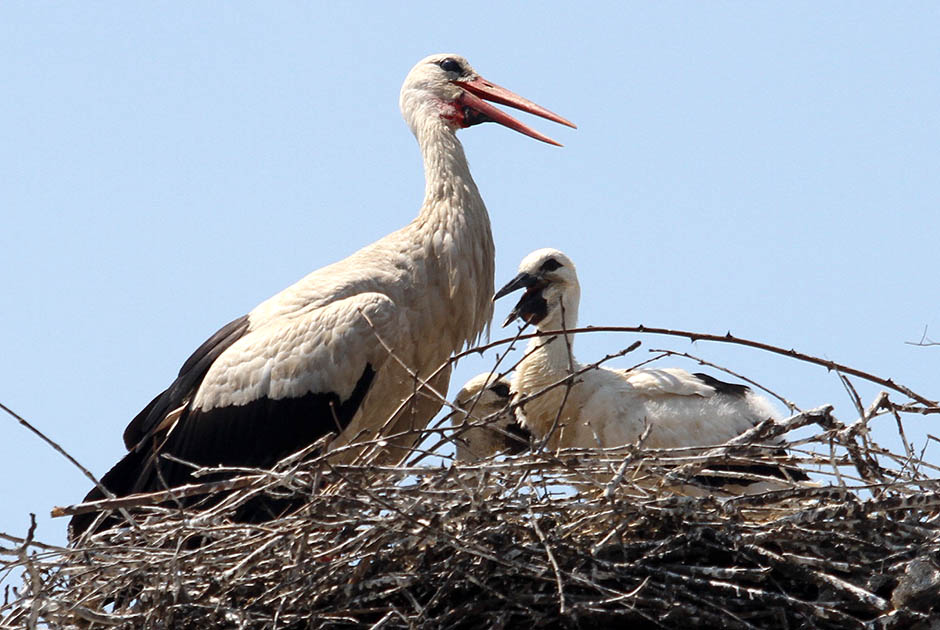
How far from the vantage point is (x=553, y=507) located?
4.14 meters

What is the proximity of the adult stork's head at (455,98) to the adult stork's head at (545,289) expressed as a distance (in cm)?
75

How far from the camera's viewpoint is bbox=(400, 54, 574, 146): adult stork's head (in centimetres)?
645

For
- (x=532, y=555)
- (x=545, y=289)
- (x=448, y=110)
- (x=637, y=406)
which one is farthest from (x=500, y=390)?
(x=532, y=555)

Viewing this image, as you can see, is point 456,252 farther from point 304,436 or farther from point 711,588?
point 711,588

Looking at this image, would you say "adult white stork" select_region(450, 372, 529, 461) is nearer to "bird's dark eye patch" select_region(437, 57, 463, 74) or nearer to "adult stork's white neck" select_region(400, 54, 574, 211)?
Result: "adult stork's white neck" select_region(400, 54, 574, 211)

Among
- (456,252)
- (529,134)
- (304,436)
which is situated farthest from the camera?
(529,134)

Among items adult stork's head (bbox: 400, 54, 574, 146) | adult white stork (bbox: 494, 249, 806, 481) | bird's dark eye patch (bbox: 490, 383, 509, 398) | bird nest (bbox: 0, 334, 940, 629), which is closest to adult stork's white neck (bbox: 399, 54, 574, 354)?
adult stork's head (bbox: 400, 54, 574, 146)

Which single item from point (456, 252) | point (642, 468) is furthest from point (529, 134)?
point (642, 468)

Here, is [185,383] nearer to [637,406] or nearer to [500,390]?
[500,390]

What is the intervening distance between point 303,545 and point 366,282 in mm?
1809

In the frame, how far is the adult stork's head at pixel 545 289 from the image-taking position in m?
6.97

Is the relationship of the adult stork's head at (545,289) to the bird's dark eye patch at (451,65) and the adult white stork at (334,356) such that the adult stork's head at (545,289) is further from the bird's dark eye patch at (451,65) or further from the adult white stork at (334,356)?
the bird's dark eye patch at (451,65)

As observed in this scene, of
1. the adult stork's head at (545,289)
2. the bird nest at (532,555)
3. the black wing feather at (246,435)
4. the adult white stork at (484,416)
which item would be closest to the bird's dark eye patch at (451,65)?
the adult stork's head at (545,289)

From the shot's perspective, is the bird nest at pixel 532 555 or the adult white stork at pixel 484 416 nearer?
the bird nest at pixel 532 555
